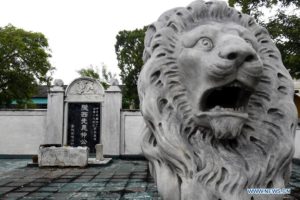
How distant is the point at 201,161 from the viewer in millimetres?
1911

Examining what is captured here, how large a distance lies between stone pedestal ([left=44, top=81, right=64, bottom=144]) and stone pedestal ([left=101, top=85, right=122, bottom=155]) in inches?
59.3

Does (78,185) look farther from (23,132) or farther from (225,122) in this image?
(23,132)

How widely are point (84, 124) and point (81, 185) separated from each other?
5.57m

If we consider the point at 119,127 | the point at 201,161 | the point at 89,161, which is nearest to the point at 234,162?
the point at 201,161

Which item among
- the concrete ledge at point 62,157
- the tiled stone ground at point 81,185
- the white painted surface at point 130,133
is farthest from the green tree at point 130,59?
the tiled stone ground at point 81,185

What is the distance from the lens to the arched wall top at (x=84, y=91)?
11.8m

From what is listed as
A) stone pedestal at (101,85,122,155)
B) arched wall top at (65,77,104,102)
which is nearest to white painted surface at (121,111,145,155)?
stone pedestal at (101,85,122,155)

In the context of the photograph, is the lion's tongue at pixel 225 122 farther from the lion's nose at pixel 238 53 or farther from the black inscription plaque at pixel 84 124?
the black inscription plaque at pixel 84 124

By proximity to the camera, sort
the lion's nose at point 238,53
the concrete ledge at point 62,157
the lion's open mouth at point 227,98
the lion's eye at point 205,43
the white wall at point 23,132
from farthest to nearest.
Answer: the white wall at point 23,132 → the concrete ledge at point 62,157 → the lion's eye at point 205,43 → the lion's open mouth at point 227,98 → the lion's nose at point 238,53

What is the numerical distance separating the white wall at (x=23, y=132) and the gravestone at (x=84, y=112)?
1.20 metres

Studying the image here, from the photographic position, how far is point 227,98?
2.01m

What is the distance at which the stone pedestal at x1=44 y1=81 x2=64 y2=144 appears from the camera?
11633mm

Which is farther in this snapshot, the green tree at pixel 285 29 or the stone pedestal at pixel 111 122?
the stone pedestal at pixel 111 122

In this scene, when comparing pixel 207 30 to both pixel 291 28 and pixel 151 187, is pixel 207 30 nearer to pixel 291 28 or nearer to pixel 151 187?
pixel 151 187
